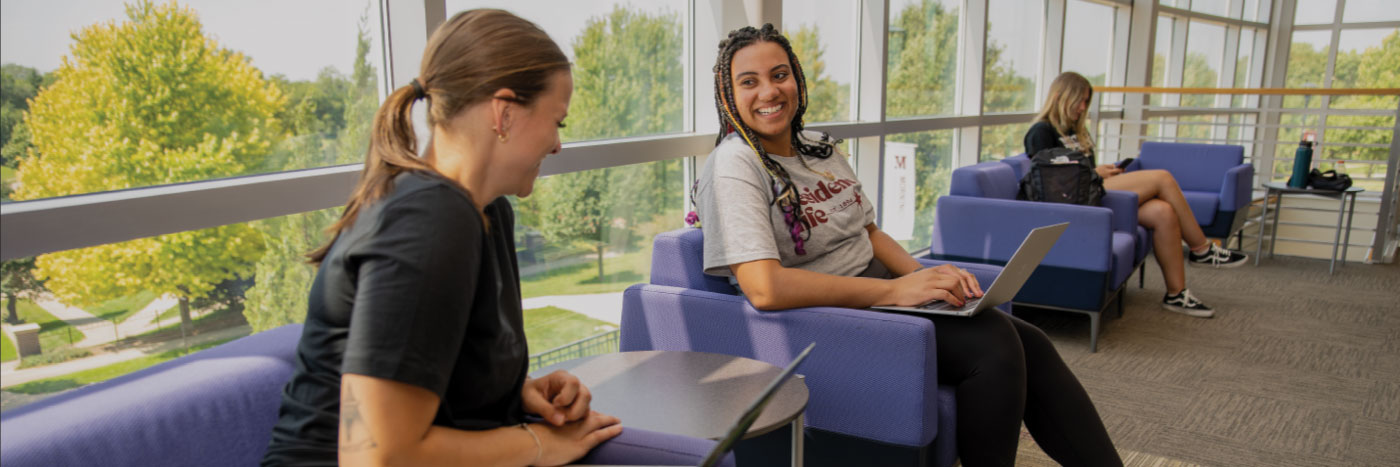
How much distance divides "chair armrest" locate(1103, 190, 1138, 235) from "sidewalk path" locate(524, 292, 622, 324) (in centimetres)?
239

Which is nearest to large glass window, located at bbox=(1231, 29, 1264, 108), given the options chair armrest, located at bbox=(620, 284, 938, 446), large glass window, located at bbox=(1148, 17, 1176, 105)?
large glass window, located at bbox=(1148, 17, 1176, 105)

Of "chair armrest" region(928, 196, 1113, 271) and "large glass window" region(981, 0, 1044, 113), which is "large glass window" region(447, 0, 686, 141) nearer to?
"chair armrest" region(928, 196, 1113, 271)

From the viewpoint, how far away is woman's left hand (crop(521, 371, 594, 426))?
131 cm

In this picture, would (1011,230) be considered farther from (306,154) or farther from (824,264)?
(306,154)

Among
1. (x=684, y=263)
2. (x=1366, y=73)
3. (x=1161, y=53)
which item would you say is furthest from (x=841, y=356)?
(x=1366, y=73)

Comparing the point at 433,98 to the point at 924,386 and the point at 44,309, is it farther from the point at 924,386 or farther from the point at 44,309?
the point at 924,386

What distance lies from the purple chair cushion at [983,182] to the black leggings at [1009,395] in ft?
6.11

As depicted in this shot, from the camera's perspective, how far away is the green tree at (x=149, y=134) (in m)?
1.61

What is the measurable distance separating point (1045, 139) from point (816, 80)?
3.73 feet

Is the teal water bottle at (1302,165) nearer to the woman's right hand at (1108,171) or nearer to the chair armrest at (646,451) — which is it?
the woman's right hand at (1108,171)

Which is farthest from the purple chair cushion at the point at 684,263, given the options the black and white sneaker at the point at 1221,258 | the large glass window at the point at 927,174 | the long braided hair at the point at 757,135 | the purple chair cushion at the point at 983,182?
the black and white sneaker at the point at 1221,258

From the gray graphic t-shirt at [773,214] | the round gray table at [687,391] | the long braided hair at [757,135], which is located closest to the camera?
the round gray table at [687,391]

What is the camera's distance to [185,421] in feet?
3.96

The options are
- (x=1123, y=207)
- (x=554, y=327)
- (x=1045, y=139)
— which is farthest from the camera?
(x=1045, y=139)
